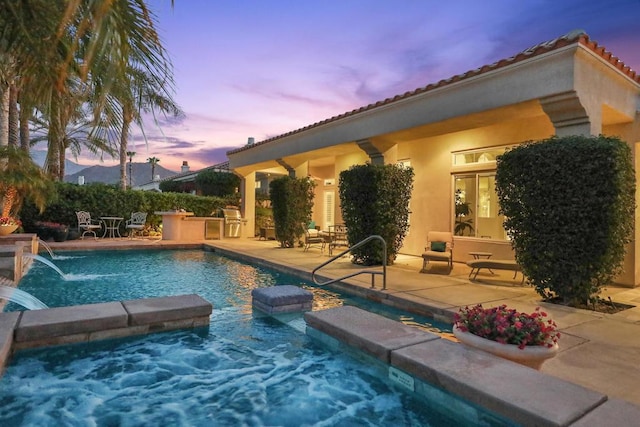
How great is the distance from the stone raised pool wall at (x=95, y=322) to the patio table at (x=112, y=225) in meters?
13.5

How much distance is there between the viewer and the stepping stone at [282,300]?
18.8 feet

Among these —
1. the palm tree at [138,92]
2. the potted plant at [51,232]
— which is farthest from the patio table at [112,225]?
the palm tree at [138,92]

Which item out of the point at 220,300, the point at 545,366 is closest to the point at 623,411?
the point at 545,366

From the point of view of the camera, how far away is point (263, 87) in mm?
18578

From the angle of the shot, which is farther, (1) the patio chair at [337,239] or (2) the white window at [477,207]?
(1) the patio chair at [337,239]

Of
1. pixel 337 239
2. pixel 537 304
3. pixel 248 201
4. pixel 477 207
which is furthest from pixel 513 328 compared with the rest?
pixel 248 201

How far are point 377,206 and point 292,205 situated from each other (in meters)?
4.78

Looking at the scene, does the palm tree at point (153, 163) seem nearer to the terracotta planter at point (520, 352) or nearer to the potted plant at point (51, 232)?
the potted plant at point (51, 232)

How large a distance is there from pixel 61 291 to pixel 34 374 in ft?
13.4

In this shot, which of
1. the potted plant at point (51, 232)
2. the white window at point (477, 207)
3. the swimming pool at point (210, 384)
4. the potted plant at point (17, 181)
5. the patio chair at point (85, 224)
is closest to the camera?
the swimming pool at point (210, 384)

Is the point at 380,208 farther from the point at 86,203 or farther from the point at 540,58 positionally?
the point at 86,203

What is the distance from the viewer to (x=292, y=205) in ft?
44.8

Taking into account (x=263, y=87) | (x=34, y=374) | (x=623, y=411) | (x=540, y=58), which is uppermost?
(x=263, y=87)

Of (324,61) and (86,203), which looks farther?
(86,203)
